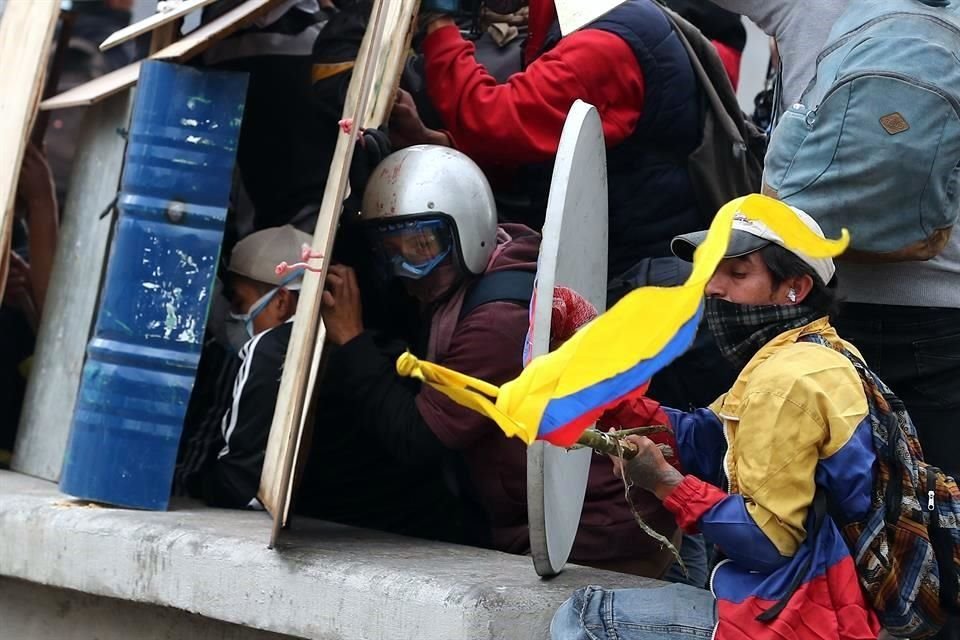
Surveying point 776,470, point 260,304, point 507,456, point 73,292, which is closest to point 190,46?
point 260,304

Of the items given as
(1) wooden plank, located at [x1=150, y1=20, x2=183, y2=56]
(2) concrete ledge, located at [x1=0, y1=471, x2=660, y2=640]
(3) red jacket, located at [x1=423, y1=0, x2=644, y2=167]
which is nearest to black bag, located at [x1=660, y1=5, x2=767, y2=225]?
(3) red jacket, located at [x1=423, y1=0, x2=644, y2=167]

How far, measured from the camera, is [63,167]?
25.4ft

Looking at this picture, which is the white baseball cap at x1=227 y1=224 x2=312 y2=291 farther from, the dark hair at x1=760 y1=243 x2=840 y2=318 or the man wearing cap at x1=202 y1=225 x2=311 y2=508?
the dark hair at x1=760 y1=243 x2=840 y2=318

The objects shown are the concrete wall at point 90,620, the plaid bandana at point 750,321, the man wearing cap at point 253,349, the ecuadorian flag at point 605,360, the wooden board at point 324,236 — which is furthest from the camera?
the man wearing cap at point 253,349

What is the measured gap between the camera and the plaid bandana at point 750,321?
299cm

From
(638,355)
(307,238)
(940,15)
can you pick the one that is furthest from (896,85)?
(307,238)

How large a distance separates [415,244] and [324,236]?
218mm

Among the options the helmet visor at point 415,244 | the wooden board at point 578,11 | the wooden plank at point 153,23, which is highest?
the wooden board at point 578,11

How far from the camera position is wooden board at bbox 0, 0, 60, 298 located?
4.53 m

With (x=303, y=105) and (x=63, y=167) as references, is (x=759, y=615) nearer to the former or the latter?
(x=303, y=105)

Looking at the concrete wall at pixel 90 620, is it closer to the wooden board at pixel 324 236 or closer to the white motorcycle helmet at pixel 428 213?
the wooden board at pixel 324 236

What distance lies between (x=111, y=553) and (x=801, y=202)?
1.90 meters

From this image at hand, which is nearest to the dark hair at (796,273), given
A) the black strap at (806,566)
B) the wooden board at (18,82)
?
the black strap at (806,566)

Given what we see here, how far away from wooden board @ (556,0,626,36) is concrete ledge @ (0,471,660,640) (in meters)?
1.23
